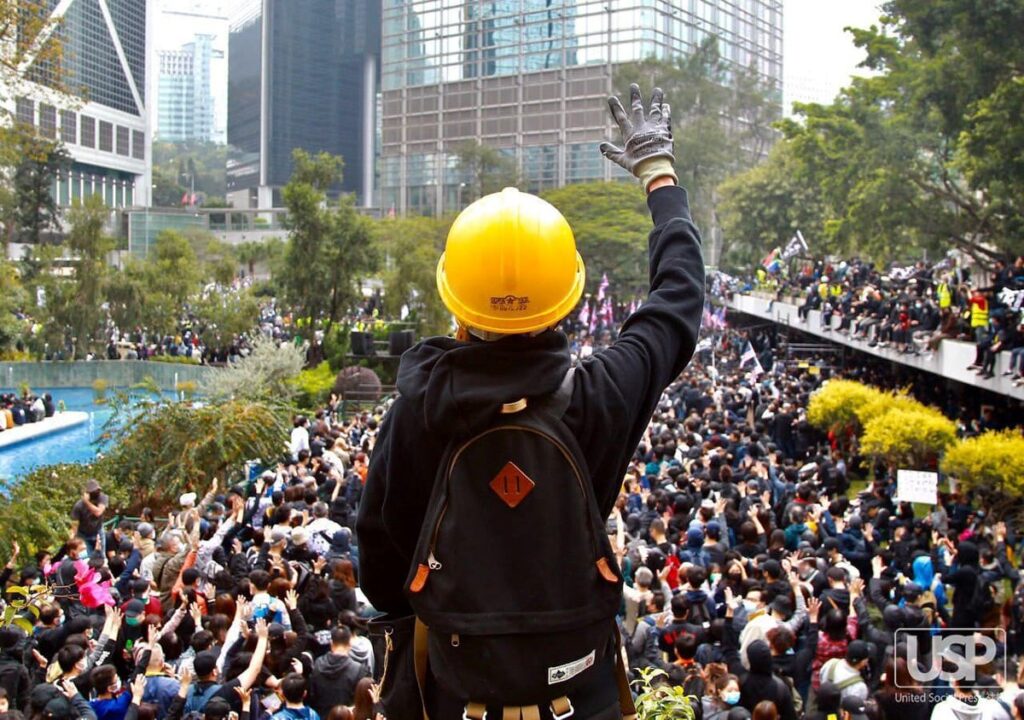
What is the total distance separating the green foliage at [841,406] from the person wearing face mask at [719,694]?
11.0m

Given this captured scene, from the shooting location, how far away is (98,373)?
30359 mm

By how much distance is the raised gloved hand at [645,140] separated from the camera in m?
2.12

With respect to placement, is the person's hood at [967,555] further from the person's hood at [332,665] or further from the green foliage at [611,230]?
the green foliage at [611,230]

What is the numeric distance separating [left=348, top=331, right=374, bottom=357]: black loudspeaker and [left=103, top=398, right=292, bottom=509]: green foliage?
1361cm

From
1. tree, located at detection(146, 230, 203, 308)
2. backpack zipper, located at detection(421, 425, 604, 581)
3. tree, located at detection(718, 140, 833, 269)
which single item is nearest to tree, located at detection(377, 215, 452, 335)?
tree, located at detection(146, 230, 203, 308)

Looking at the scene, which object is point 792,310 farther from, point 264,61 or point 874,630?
point 264,61

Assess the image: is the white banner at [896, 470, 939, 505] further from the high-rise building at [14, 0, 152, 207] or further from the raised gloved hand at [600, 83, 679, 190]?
the high-rise building at [14, 0, 152, 207]

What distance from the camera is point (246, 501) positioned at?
10492mm

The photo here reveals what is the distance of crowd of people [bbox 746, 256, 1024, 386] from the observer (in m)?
14.2

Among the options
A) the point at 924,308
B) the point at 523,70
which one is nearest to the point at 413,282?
the point at 924,308

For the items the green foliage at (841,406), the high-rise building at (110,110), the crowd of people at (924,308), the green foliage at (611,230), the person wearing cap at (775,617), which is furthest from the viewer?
the high-rise building at (110,110)

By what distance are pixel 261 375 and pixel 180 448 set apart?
6194 mm

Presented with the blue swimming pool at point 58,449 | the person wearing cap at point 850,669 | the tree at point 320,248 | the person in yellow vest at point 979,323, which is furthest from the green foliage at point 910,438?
the tree at point 320,248

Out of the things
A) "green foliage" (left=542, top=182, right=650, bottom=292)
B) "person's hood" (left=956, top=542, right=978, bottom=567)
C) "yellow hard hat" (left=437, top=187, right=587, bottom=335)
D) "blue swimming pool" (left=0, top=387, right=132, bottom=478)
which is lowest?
"blue swimming pool" (left=0, top=387, right=132, bottom=478)
